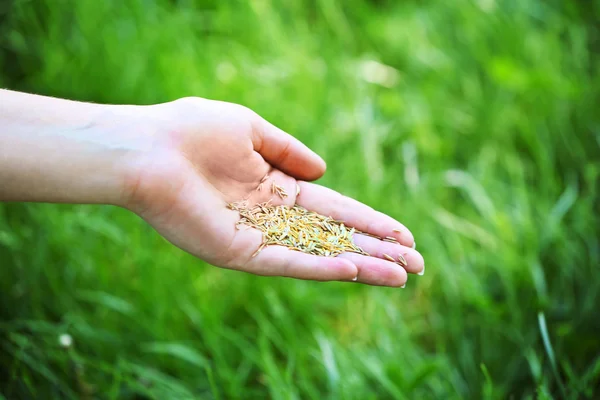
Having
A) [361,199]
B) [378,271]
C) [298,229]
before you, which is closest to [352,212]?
[298,229]

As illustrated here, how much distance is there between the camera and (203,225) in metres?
1.65

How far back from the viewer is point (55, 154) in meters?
1.57

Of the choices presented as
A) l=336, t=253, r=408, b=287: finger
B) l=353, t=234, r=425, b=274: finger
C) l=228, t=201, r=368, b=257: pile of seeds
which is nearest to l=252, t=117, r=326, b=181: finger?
l=228, t=201, r=368, b=257: pile of seeds

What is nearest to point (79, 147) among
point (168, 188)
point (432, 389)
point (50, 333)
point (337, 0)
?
point (168, 188)

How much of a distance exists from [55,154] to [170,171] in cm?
32

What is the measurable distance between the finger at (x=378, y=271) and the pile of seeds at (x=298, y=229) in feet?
0.38

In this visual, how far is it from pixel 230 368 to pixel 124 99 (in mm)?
1663

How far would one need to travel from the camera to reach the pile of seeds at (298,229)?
5.82ft

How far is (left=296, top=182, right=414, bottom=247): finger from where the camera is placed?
1767 mm

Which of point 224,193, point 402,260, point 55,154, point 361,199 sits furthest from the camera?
point 361,199

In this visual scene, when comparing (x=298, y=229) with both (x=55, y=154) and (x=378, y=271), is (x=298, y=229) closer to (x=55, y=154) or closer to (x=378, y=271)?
(x=378, y=271)

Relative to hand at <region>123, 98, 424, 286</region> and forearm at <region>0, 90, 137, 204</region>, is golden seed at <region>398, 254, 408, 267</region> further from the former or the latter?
forearm at <region>0, 90, 137, 204</region>

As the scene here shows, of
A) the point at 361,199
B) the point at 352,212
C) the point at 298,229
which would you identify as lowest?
the point at 361,199

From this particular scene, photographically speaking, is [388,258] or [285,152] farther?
[285,152]
